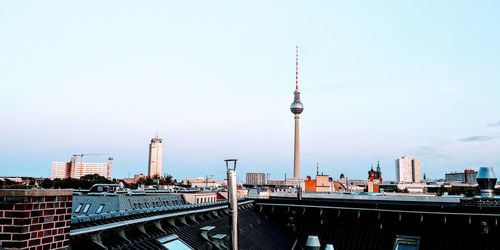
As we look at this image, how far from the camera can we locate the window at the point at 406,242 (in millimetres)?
25278

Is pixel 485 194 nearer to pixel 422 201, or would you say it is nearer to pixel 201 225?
pixel 422 201

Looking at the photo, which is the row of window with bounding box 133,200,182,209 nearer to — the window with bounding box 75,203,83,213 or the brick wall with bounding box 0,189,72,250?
the window with bounding box 75,203,83,213

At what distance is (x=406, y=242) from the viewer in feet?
84.1

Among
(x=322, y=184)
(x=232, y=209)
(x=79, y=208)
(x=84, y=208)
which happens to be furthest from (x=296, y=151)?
(x=232, y=209)

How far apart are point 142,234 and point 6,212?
784 centimetres

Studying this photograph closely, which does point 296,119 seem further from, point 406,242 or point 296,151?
point 406,242

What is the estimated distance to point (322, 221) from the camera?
29.0m

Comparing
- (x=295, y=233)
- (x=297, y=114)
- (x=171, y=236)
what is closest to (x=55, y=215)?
(x=171, y=236)

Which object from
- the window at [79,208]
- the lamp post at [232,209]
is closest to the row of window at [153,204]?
the window at [79,208]

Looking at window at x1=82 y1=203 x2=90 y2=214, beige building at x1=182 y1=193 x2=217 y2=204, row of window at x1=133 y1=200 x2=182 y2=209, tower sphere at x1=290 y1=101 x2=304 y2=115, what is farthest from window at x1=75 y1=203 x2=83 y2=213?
tower sphere at x1=290 y1=101 x2=304 y2=115

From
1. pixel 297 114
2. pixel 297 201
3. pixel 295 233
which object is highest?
pixel 297 114

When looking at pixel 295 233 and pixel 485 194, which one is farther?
pixel 485 194

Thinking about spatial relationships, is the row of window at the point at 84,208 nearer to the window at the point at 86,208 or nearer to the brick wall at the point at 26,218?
the window at the point at 86,208

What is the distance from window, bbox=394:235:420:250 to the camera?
25.3m
